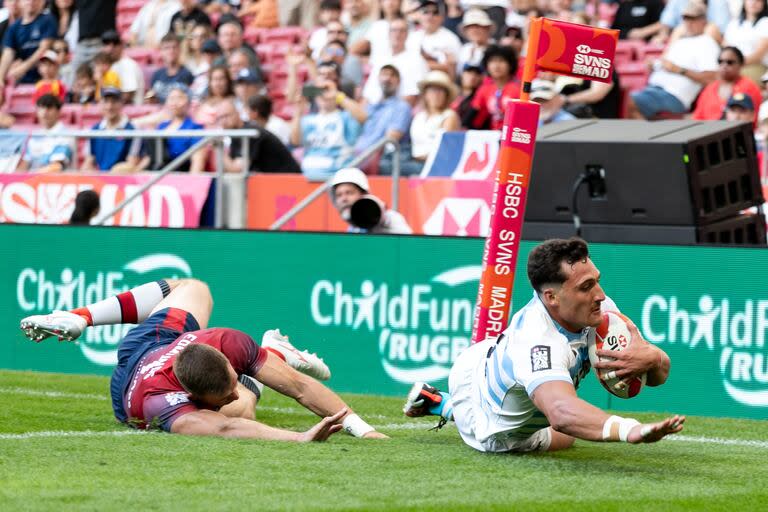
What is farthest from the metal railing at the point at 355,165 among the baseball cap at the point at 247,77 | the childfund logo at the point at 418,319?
the baseball cap at the point at 247,77

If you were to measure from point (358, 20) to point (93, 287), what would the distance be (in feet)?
22.6

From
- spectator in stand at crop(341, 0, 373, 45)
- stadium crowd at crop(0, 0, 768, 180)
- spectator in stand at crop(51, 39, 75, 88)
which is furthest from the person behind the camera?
spectator in stand at crop(51, 39, 75, 88)

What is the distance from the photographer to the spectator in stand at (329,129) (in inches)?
635

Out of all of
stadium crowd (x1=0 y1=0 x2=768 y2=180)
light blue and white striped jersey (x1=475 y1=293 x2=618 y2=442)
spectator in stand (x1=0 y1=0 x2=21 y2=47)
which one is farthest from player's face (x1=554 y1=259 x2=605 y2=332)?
spectator in stand (x1=0 y1=0 x2=21 y2=47)

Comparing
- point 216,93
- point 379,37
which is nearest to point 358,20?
point 379,37

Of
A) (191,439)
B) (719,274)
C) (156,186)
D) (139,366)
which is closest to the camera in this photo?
(191,439)

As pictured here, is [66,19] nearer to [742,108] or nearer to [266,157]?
[266,157]

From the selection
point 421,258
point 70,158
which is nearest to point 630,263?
point 421,258

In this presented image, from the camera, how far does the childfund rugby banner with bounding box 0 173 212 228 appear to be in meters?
15.5

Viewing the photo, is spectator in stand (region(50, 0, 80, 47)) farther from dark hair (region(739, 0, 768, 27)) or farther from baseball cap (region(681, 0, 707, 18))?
dark hair (region(739, 0, 768, 27))

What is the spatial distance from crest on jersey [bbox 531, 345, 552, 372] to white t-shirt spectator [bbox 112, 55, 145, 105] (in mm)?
13937

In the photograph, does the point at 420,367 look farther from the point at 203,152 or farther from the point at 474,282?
the point at 203,152

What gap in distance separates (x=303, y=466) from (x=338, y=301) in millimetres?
5232

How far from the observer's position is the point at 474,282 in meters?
11.9
